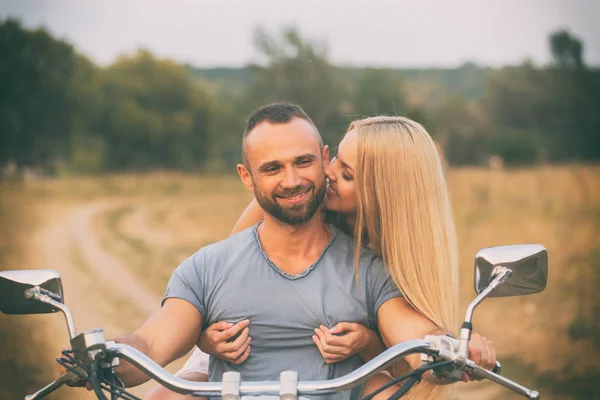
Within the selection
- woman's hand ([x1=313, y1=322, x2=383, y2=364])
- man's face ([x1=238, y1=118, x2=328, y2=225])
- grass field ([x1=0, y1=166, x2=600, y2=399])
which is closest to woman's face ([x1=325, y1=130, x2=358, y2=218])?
man's face ([x1=238, y1=118, x2=328, y2=225])

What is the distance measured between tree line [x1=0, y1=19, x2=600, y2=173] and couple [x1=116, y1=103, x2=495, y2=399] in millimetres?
12207

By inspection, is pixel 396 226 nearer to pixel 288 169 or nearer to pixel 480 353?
pixel 288 169

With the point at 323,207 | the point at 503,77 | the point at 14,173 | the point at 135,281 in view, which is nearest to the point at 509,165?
the point at 503,77

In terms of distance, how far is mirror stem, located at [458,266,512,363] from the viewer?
2270mm

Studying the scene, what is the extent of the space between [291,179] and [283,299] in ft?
1.34

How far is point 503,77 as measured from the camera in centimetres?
2184

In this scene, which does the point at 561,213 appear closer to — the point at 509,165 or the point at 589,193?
the point at 589,193

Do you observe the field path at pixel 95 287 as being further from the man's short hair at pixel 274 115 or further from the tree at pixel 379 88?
the tree at pixel 379 88

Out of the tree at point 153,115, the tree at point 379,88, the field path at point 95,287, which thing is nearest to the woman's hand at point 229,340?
the field path at point 95,287

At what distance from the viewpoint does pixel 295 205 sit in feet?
9.49

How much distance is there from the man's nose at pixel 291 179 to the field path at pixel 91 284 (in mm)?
4996

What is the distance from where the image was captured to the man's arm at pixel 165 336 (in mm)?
2631

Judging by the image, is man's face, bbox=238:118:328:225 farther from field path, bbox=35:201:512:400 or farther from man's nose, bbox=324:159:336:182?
field path, bbox=35:201:512:400

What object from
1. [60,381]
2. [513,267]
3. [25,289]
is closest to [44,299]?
[25,289]
